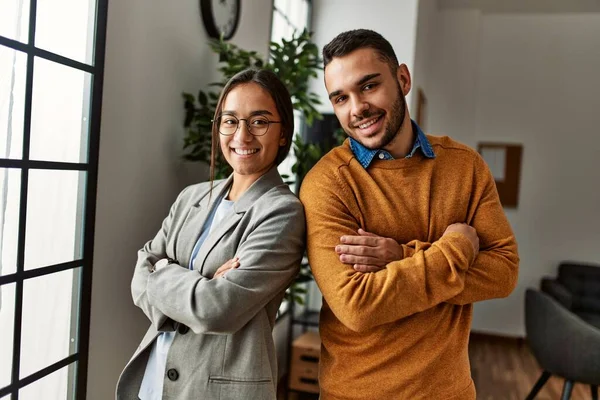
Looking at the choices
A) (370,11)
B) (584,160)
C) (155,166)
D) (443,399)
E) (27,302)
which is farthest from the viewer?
(584,160)

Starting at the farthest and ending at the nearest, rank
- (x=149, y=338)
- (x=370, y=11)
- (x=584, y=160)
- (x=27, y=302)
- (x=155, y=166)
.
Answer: (x=584, y=160)
(x=370, y=11)
(x=155, y=166)
(x=27, y=302)
(x=149, y=338)

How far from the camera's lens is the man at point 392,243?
1266 millimetres

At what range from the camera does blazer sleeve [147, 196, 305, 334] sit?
1.26 m

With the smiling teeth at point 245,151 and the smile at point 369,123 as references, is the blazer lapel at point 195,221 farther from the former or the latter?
the smile at point 369,123

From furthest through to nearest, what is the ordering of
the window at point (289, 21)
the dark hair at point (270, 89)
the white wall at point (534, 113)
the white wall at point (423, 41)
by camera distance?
the white wall at point (534, 113), the white wall at point (423, 41), the window at point (289, 21), the dark hair at point (270, 89)

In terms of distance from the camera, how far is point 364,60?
4.56 ft

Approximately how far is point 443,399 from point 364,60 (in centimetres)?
87

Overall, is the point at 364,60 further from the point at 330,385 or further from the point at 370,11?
the point at 370,11

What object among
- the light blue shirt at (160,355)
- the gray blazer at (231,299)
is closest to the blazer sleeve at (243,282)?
the gray blazer at (231,299)

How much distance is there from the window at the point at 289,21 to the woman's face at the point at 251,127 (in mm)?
1871

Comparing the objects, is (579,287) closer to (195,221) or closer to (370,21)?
(370,21)

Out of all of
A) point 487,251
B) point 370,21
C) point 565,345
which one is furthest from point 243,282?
point 370,21

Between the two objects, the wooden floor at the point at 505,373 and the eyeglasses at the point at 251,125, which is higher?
the eyeglasses at the point at 251,125

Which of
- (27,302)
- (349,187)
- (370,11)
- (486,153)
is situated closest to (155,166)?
(27,302)
